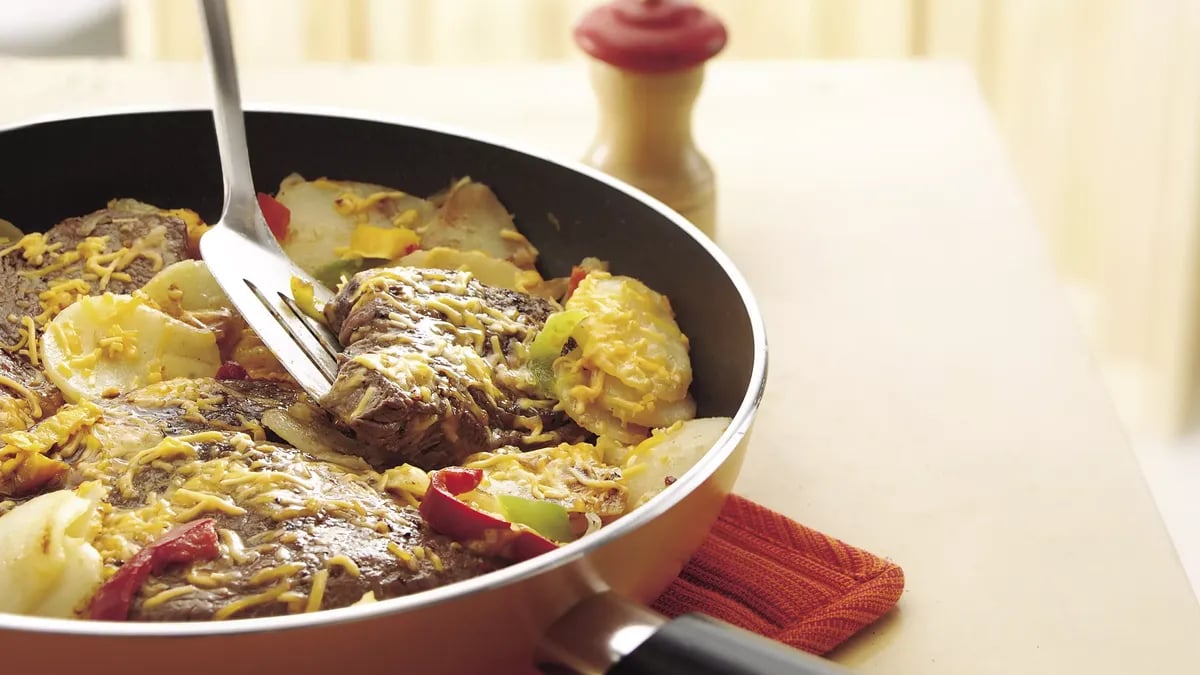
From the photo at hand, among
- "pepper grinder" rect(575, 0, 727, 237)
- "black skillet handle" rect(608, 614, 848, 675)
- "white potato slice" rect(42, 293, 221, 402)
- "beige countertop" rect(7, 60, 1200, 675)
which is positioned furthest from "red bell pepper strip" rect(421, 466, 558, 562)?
"pepper grinder" rect(575, 0, 727, 237)

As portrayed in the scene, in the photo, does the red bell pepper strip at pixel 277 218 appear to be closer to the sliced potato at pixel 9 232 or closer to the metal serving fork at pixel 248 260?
the metal serving fork at pixel 248 260

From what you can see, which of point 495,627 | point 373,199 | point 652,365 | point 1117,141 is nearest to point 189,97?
point 373,199

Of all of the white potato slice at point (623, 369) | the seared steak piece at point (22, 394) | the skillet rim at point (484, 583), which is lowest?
the white potato slice at point (623, 369)

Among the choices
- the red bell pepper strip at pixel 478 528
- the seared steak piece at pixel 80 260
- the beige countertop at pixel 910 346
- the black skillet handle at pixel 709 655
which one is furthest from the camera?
the seared steak piece at pixel 80 260

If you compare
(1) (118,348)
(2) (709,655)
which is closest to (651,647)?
(2) (709,655)

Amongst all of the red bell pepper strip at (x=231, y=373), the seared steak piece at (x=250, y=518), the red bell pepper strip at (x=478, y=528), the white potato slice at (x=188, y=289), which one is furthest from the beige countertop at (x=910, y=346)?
the white potato slice at (x=188, y=289)

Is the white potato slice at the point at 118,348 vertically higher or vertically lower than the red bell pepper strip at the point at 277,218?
lower

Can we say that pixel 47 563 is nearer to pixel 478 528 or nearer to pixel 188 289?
pixel 478 528
